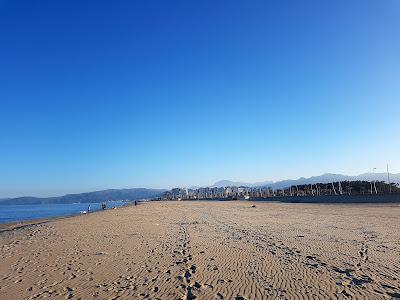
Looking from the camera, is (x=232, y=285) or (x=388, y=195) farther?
(x=388, y=195)

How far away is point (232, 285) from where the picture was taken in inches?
334

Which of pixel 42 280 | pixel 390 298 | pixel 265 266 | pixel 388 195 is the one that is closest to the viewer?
pixel 390 298

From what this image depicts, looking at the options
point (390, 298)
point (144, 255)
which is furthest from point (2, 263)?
point (390, 298)

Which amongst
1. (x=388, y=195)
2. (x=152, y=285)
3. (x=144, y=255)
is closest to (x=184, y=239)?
(x=144, y=255)

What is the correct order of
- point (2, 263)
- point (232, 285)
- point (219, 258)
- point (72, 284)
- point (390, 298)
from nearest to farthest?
point (390, 298) < point (232, 285) < point (72, 284) < point (219, 258) < point (2, 263)

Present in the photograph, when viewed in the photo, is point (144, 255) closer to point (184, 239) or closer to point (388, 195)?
point (184, 239)

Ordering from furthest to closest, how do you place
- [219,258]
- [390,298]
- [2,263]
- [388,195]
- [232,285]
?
[388,195] < [2,263] < [219,258] < [232,285] < [390,298]

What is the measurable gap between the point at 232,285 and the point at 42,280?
17.4 ft

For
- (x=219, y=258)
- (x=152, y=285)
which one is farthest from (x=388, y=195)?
(x=152, y=285)

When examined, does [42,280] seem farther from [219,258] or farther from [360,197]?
[360,197]

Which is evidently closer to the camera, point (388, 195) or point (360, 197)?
point (388, 195)

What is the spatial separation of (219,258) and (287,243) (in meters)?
4.19

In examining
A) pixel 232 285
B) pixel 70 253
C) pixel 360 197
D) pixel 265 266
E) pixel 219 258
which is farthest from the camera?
pixel 360 197

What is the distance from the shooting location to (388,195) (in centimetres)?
4762
